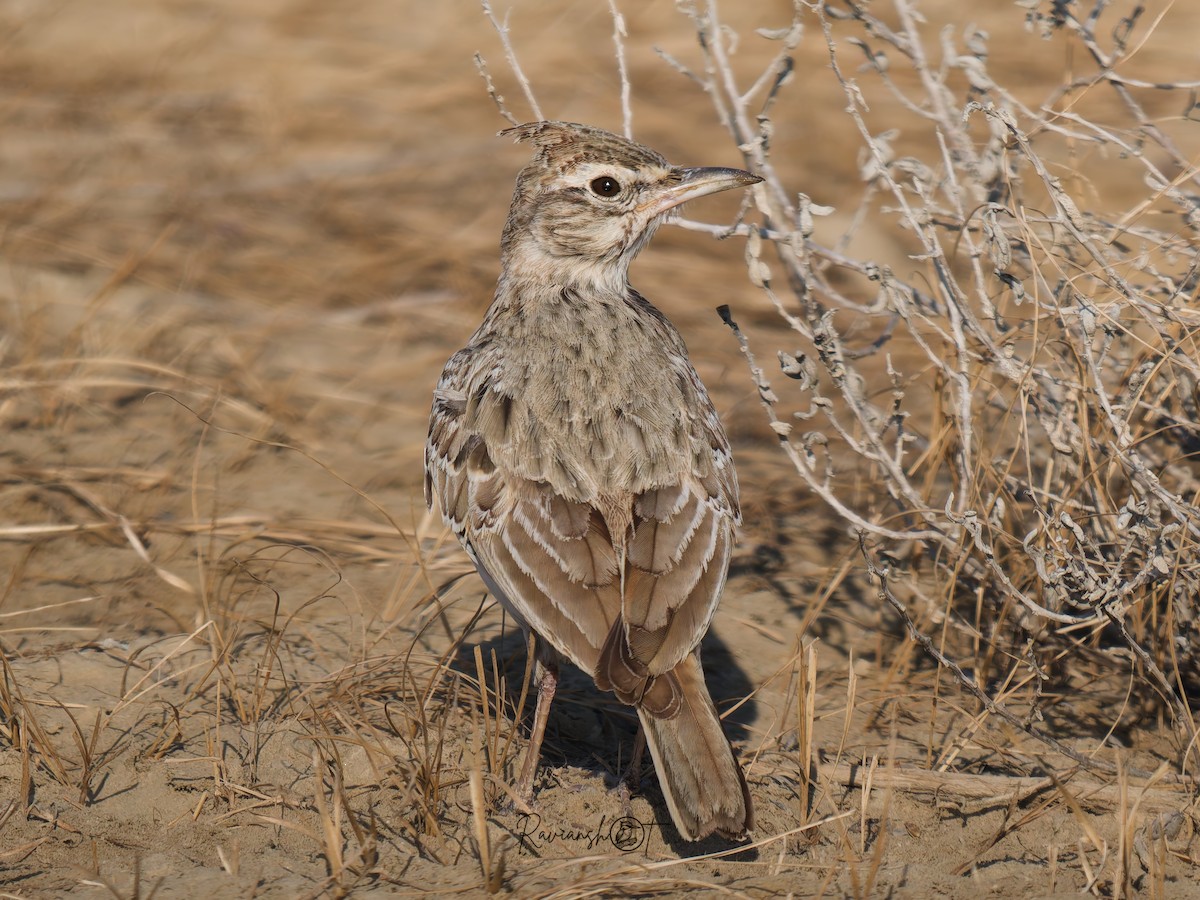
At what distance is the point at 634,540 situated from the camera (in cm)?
390

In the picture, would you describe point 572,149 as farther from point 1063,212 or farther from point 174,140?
point 174,140

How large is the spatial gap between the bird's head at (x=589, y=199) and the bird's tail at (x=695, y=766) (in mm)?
1573

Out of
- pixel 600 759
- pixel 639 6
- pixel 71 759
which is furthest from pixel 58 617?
pixel 639 6

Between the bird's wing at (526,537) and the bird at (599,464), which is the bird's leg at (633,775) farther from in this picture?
the bird's wing at (526,537)

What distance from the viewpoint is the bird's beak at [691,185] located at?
14.6ft

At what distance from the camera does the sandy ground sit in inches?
152

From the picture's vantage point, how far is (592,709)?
188 inches

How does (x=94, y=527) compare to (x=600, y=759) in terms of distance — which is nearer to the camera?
(x=600, y=759)

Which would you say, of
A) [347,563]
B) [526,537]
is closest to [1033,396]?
[526,537]

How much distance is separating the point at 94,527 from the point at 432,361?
2482 millimetres

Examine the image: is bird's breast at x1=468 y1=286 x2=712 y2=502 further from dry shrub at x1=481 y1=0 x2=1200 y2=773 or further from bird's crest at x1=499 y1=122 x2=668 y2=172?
bird's crest at x1=499 y1=122 x2=668 y2=172

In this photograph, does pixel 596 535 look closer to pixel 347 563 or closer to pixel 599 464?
pixel 599 464

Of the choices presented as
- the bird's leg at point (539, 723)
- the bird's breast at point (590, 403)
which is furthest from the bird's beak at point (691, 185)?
the bird's leg at point (539, 723)

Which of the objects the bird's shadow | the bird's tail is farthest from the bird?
the bird's shadow
